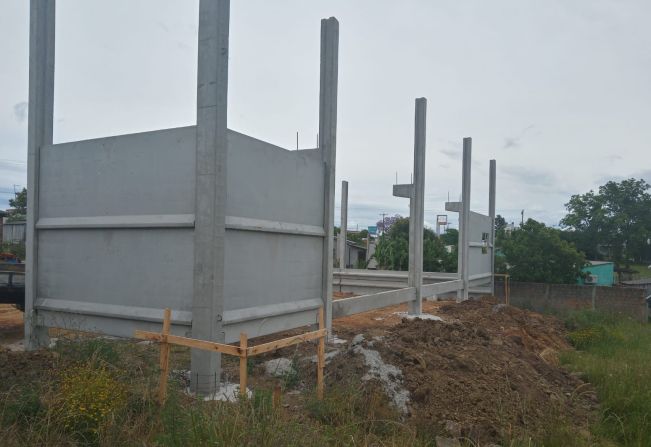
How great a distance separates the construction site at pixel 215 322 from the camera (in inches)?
150

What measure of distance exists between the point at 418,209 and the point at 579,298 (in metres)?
6.91

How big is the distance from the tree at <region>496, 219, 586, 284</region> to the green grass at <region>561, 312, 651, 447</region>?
447cm

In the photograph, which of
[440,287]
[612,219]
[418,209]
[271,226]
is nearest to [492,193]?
[440,287]

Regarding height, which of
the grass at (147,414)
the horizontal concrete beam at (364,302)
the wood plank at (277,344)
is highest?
the wood plank at (277,344)

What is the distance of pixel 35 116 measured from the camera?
627cm

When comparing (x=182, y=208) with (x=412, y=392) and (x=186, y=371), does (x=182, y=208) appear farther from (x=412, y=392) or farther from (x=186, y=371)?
(x=412, y=392)

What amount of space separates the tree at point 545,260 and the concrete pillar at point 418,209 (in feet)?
23.4

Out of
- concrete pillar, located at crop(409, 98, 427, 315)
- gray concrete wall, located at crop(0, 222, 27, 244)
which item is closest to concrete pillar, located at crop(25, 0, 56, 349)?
concrete pillar, located at crop(409, 98, 427, 315)

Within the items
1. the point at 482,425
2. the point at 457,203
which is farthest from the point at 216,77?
the point at 457,203

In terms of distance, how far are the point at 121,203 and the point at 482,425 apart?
14.8ft

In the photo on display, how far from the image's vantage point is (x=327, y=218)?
7086mm

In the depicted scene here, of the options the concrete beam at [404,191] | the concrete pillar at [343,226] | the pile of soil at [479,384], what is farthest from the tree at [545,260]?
the pile of soil at [479,384]

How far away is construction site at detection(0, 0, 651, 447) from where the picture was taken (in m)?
3.81

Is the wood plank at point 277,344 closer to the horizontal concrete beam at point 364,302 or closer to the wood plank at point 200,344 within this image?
Answer: the wood plank at point 200,344
